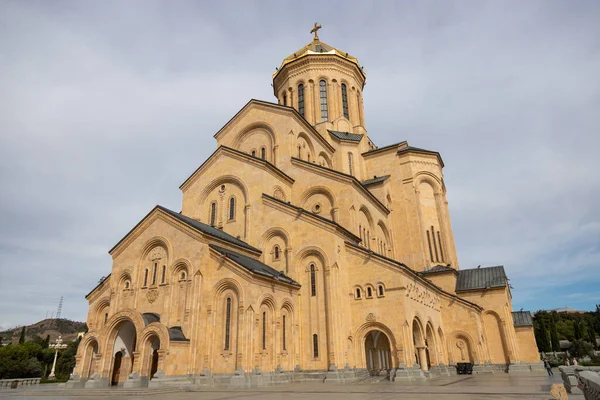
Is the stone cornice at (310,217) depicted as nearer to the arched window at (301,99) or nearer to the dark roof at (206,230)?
the dark roof at (206,230)

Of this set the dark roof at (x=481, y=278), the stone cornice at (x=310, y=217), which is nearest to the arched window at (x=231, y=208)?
the stone cornice at (x=310, y=217)

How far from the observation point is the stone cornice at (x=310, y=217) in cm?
1998

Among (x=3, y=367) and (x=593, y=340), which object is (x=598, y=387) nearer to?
(x=3, y=367)

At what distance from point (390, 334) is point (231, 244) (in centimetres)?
891

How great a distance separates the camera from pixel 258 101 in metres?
27.1

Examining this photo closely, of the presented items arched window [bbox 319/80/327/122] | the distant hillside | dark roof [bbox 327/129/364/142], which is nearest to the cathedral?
dark roof [bbox 327/129/364/142]

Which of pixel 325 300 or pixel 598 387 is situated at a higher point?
pixel 325 300

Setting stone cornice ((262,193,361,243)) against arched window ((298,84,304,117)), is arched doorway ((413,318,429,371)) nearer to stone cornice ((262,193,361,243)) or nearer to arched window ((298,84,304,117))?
stone cornice ((262,193,361,243))

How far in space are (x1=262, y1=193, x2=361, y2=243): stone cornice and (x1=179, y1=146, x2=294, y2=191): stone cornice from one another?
6.32ft

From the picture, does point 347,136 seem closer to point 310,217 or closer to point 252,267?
point 310,217

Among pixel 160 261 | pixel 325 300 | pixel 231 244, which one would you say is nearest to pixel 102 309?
pixel 160 261

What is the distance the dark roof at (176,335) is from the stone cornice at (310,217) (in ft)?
26.3

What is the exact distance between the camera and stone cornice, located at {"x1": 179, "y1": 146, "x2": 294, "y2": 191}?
73.9 feet

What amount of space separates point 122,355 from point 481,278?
24.0 meters
